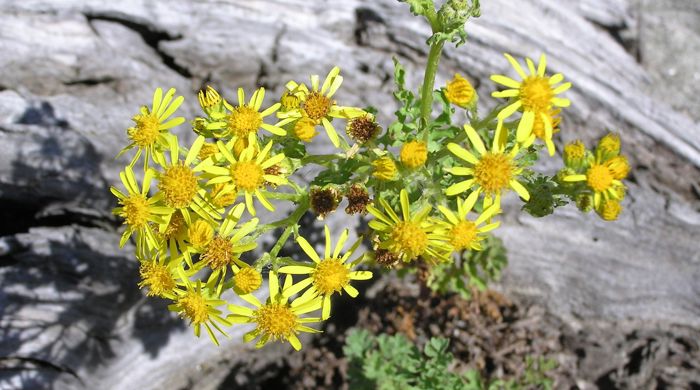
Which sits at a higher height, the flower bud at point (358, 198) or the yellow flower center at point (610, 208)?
the yellow flower center at point (610, 208)

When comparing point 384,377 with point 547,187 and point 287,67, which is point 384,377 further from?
point 287,67

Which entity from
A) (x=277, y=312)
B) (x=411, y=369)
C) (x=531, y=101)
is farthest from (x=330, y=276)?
(x=531, y=101)

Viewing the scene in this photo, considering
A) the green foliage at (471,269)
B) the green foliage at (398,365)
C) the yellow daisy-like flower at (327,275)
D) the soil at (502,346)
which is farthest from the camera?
the soil at (502,346)

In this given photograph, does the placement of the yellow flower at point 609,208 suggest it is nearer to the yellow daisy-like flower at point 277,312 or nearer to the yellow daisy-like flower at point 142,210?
the yellow daisy-like flower at point 277,312

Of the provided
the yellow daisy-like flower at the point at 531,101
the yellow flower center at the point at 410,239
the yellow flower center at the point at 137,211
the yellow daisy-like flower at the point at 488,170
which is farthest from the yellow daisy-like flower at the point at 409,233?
the yellow flower center at the point at 137,211

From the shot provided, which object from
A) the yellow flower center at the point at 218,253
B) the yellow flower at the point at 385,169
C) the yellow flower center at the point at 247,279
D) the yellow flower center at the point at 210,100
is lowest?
the yellow flower center at the point at 247,279

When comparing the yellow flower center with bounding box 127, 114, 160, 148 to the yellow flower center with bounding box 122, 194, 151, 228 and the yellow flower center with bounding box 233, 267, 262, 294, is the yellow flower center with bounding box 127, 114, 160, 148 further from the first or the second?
the yellow flower center with bounding box 233, 267, 262, 294

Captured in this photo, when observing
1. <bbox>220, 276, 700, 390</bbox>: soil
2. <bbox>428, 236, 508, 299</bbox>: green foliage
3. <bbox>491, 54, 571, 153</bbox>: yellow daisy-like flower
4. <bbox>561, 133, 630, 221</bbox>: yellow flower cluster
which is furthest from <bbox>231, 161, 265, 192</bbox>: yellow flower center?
<bbox>220, 276, 700, 390</bbox>: soil
